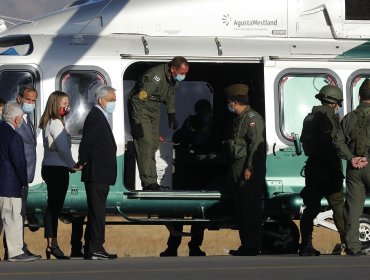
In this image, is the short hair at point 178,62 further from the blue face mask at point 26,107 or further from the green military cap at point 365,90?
the green military cap at point 365,90

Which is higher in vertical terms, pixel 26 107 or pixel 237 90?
pixel 237 90

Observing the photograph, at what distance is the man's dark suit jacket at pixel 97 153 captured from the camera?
15047mm

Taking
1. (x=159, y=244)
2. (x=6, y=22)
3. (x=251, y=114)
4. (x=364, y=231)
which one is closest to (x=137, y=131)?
(x=251, y=114)

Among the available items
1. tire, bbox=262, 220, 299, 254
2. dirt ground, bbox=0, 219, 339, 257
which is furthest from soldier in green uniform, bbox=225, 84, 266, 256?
dirt ground, bbox=0, 219, 339, 257

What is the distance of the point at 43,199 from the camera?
1677 cm

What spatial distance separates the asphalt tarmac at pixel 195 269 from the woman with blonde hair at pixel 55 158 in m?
1.01

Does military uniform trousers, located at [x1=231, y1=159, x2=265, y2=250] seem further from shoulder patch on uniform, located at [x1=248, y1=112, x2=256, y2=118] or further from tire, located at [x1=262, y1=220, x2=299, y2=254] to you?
tire, located at [x1=262, y1=220, x2=299, y2=254]

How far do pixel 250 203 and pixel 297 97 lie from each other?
1.93 meters

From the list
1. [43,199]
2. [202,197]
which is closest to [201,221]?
[202,197]

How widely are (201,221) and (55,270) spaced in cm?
451

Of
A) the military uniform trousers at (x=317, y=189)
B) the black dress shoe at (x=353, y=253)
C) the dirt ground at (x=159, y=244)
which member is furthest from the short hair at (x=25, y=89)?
the dirt ground at (x=159, y=244)

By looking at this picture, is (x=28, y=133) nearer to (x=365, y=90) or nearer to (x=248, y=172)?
(x=248, y=172)

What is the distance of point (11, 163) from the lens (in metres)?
14.7

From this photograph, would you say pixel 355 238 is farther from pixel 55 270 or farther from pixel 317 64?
pixel 55 270
